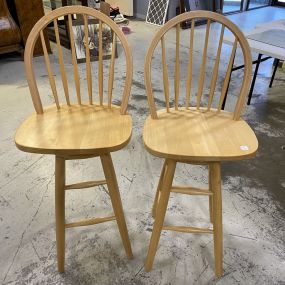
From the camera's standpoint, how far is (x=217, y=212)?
1136 millimetres

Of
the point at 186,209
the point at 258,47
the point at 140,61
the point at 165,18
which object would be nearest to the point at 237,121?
the point at 186,209

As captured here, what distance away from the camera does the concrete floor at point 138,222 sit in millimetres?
1275

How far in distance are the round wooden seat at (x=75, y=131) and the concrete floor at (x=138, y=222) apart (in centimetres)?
61

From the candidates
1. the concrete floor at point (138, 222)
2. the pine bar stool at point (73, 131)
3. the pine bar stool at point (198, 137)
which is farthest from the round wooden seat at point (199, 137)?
the concrete floor at point (138, 222)

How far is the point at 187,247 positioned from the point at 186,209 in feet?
0.79

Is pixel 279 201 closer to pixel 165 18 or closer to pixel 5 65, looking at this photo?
pixel 5 65

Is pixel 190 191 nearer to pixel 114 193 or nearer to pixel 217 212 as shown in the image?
pixel 217 212

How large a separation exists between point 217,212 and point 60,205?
0.62 meters

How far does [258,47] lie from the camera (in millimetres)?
1977

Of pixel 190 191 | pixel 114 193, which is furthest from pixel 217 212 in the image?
pixel 114 193

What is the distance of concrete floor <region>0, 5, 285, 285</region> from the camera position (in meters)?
1.28

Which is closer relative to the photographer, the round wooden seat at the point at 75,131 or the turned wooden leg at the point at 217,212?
the round wooden seat at the point at 75,131

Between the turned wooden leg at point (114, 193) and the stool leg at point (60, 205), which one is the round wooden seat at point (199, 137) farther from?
the stool leg at point (60, 205)

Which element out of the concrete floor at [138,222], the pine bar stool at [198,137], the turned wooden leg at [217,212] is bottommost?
the concrete floor at [138,222]
